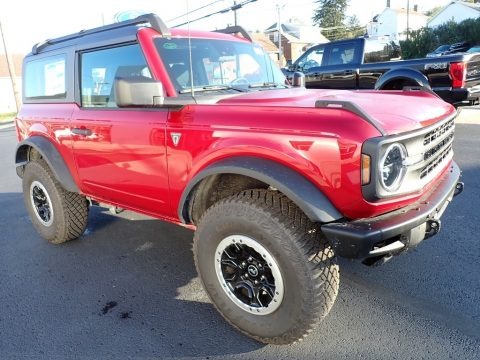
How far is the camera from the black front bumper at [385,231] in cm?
206

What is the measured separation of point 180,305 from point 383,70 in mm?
7401

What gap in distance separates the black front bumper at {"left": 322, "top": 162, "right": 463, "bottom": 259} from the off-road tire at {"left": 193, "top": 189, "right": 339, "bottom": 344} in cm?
20

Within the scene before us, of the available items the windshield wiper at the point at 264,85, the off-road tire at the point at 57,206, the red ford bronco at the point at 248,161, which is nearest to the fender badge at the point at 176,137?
the red ford bronco at the point at 248,161

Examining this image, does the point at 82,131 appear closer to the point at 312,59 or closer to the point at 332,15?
the point at 312,59

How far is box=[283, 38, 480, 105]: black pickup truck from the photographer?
7.71 metres

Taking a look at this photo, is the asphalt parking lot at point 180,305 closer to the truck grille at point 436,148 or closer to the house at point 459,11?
the truck grille at point 436,148

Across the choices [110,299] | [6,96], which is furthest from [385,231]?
[6,96]

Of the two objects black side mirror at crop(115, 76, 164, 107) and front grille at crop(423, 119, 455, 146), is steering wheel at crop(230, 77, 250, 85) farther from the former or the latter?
front grille at crop(423, 119, 455, 146)

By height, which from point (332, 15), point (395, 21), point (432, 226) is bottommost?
point (432, 226)

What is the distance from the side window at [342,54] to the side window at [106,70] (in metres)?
7.21

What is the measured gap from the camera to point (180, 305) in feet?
10.1

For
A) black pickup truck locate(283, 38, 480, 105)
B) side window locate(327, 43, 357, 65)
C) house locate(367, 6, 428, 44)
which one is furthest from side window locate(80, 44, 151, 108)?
house locate(367, 6, 428, 44)

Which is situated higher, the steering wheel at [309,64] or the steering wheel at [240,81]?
the steering wheel at [309,64]

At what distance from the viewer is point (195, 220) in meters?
2.95
